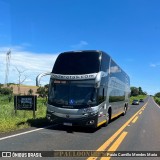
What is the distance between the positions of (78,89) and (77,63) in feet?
4.38

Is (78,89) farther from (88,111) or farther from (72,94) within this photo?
(88,111)

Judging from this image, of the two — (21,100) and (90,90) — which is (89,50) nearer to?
(90,90)

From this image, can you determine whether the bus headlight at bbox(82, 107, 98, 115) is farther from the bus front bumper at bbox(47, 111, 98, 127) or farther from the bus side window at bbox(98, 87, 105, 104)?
the bus side window at bbox(98, 87, 105, 104)

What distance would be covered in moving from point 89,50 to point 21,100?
17.3ft

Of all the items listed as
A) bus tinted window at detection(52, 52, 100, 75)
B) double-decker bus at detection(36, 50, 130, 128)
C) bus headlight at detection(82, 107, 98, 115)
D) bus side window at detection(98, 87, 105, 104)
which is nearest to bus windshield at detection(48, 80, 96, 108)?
double-decker bus at detection(36, 50, 130, 128)

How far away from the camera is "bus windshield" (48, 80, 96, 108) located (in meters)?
14.8

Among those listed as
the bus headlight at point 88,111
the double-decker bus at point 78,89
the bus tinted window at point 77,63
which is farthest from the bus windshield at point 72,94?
the bus tinted window at point 77,63

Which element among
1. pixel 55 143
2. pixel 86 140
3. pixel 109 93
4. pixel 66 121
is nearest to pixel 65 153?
pixel 55 143

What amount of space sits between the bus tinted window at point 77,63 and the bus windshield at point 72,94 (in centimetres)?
61

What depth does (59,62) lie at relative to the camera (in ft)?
52.5

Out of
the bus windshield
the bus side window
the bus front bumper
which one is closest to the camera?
the bus front bumper

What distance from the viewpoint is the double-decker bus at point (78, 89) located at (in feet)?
48.4

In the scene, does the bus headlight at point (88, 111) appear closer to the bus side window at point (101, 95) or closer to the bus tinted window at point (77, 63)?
the bus side window at point (101, 95)

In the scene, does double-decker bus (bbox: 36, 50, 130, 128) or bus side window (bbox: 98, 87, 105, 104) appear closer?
double-decker bus (bbox: 36, 50, 130, 128)
